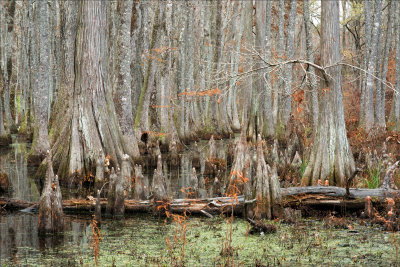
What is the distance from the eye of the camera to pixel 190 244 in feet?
17.8

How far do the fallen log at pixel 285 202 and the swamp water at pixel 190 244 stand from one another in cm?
19

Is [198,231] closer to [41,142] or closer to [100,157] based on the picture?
[100,157]

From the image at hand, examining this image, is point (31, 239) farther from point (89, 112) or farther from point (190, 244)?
point (89, 112)

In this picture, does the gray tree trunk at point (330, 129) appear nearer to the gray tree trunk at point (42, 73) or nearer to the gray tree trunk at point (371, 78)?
the gray tree trunk at point (371, 78)

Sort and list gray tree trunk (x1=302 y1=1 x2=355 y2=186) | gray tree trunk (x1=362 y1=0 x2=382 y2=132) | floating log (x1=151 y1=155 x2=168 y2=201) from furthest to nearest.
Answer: gray tree trunk (x1=362 y1=0 x2=382 y2=132)
gray tree trunk (x1=302 y1=1 x2=355 y2=186)
floating log (x1=151 y1=155 x2=168 y2=201)

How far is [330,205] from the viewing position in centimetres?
652

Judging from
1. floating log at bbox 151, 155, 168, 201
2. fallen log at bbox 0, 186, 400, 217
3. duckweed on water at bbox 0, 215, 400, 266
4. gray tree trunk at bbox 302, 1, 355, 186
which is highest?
gray tree trunk at bbox 302, 1, 355, 186

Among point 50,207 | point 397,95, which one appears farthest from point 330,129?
point 397,95

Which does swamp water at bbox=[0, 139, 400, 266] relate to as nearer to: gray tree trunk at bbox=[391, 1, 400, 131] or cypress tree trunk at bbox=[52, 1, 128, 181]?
cypress tree trunk at bbox=[52, 1, 128, 181]

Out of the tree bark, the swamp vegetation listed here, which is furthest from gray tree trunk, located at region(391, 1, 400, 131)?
the tree bark

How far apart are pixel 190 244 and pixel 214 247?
309 millimetres

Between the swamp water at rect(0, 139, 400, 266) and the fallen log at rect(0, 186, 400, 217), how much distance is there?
0.19 meters

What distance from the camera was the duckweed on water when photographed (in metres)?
4.73

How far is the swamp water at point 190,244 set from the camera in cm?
474
